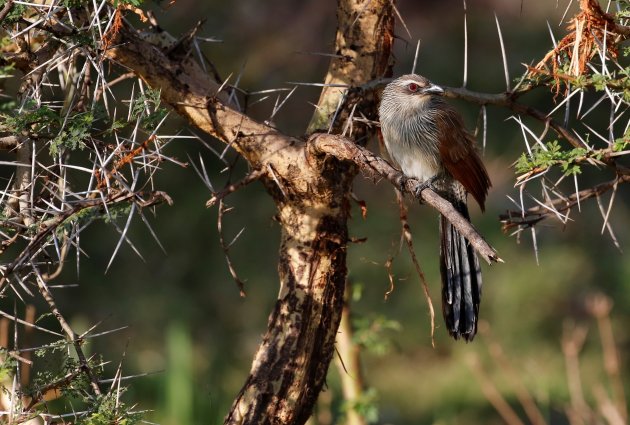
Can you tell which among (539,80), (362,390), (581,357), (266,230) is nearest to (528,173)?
(539,80)

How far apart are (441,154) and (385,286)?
2.35 m

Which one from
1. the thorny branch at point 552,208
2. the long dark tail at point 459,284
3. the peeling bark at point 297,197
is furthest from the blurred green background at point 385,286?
the thorny branch at point 552,208

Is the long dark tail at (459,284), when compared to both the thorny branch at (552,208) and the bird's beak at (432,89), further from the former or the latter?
the bird's beak at (432,89)

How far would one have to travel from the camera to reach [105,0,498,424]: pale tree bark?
2.26 m

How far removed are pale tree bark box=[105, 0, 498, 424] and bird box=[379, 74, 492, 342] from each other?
28 cm

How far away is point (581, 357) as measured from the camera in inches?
191

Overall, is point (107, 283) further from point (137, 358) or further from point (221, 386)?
point (221, 386)

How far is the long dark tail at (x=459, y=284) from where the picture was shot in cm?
242

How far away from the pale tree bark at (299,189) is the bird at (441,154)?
0.28 m

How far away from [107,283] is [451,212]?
3.92 meters

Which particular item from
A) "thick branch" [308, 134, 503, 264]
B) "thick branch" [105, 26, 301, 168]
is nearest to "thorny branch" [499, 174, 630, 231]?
"thick branch" [308, 134, 503, 264]

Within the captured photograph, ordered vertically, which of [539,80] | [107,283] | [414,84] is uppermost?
[539,80]

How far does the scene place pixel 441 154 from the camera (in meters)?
2.96

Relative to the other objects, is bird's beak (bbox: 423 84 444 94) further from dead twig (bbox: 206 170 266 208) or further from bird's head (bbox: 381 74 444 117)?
dead twig (bbox: 206 170 266 208)
